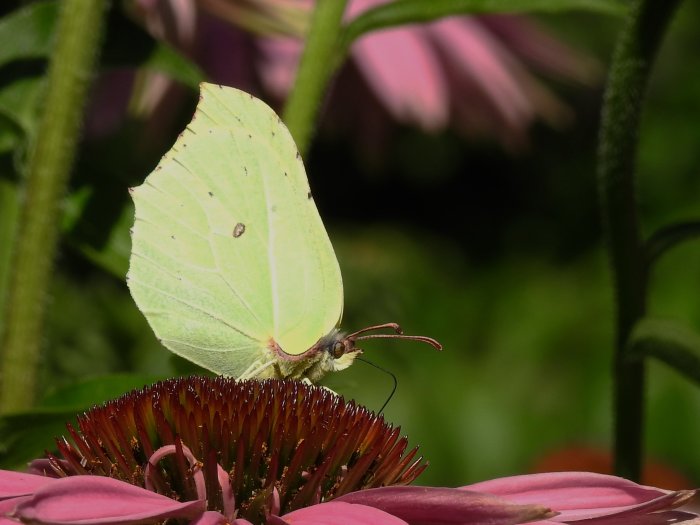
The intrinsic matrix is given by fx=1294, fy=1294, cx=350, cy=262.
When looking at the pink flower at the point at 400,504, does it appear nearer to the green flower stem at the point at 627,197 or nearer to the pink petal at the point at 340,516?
the pink petal at the point at 340,516

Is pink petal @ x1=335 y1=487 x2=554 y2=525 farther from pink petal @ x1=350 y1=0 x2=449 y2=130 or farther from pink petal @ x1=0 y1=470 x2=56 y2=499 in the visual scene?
pink petal @ x1=350 y1=0 x2=449 y2=130

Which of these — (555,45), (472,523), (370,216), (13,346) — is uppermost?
(370,216)

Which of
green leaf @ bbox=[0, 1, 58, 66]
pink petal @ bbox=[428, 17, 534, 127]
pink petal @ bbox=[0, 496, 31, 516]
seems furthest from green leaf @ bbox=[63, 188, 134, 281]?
pink petal @ bbox=[428, 17, 534, 127]

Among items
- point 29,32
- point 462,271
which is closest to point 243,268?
point 29,32

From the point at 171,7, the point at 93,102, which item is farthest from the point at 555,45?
the point at 171,7

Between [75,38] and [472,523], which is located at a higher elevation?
[75,38]

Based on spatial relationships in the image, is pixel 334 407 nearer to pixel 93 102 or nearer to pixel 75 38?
pixel 75 38
